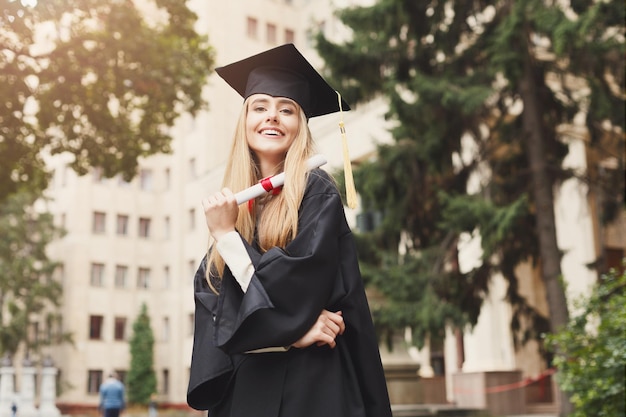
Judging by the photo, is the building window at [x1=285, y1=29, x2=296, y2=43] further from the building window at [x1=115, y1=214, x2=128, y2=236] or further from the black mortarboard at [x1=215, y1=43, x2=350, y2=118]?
the black mortarboard at [x1=215, y1=43, x2=350, y2=118]

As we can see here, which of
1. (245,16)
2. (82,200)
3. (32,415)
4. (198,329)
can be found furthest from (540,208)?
(82,200)

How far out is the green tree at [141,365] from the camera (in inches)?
1787

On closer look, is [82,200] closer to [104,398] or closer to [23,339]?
[23,339]

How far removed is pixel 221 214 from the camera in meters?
2.77

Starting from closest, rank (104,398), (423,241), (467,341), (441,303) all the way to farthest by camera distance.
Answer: (441,303) < (423,241) < (104,398) < (467,341)

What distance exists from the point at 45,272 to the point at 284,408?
1738 inches

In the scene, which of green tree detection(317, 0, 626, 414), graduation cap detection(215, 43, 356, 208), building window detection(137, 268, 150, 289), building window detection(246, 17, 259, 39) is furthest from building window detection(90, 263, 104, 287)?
graduation cap detection(215, 43, 356, 208)

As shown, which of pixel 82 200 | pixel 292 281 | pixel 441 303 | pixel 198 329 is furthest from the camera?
pixel 82 200

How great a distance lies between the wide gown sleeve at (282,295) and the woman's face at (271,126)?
485mm

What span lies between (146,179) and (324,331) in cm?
4973

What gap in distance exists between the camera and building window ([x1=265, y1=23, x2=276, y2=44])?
46000 mm

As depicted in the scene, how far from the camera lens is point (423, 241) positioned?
14.8m

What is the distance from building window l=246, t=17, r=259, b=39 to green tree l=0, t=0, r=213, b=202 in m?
29.3

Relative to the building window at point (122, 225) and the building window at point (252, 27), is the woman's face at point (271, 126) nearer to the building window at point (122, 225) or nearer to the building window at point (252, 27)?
the building window at point (252, 27)
